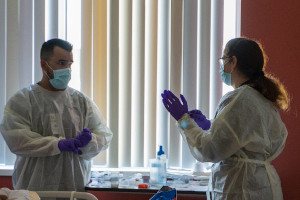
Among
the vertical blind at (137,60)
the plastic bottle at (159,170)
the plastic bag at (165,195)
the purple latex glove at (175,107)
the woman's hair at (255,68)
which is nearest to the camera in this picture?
the plastic bag at (165,195)

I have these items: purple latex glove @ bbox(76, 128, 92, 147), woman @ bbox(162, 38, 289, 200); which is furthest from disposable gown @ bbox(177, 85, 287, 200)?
purple latex glove @ bbox(76, 128, 92, 147)

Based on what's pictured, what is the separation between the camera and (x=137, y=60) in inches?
103

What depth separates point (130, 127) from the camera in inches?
103

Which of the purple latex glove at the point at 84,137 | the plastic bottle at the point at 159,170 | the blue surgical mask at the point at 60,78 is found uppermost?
the blue surgical mask at the point at 60,78

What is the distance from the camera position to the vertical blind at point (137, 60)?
2578 mm

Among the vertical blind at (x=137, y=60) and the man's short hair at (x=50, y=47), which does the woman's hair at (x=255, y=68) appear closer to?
the vertical blind at (x=137, y=60)

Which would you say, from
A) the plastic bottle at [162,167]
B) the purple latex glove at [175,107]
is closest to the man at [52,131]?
the plastic bottle at [162,167]

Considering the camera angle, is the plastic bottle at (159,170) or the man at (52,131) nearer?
the man at (52,131)

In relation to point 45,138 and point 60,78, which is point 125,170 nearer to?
point 45,138

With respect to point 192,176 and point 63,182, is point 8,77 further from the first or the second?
point 192,176

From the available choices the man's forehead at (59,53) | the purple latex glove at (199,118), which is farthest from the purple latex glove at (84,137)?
the purple latex glove at (199,118)

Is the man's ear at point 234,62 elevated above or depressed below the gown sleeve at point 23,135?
above

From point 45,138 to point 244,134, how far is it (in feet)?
3.72

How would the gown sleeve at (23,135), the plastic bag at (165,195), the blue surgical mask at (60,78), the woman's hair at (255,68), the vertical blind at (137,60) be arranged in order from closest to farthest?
the plastic bag at (165,195) < the woman's hair at (255,68) < the gown sleeve at (23,135) < the blue surgical mask at (60,78) < the vertical blind at (137,60)
